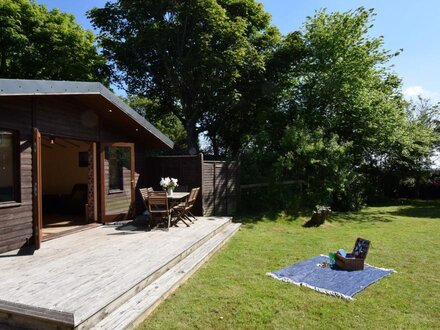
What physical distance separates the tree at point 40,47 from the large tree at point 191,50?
1.54m

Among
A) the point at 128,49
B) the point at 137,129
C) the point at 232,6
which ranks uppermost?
the point at 232,6

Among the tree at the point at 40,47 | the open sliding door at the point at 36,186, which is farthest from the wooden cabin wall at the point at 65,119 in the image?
the tree at the point at 40,47

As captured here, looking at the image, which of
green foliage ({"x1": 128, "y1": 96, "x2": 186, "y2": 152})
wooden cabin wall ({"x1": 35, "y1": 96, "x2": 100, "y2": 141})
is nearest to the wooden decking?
wooden cabin wall ({"x1": 35, "y1": 96, "x2": 100, "y2": 141})

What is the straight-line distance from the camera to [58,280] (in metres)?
4.37

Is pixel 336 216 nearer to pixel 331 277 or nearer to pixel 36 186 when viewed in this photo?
pixel 331 277

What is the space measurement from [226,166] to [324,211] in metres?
3.55

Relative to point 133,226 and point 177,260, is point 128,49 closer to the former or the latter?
point 133,226

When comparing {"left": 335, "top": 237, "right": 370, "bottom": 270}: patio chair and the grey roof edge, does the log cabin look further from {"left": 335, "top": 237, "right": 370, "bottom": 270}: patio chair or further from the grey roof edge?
{"left": 335, "top": 237, "right": 370, "bottom": 270}: patio chair

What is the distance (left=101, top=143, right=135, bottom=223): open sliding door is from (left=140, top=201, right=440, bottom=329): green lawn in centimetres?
324

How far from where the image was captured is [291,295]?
4.64 meters

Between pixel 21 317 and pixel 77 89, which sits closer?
pixel 21 317

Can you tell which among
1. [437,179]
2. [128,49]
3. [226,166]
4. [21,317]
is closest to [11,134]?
[21,317]

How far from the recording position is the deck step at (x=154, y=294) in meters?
3.61

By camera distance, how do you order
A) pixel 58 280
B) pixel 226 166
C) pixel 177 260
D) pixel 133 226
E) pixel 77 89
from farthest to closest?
1. pixel 226 166
2. pixel 133 226
3. pixel 77 89
4. pixel 177 260
5. pixel 58 280
